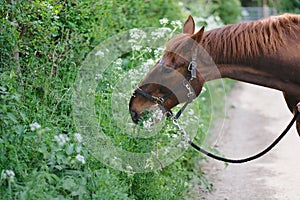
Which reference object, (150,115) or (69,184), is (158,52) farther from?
(69,184)

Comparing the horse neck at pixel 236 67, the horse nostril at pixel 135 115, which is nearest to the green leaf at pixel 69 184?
the horse nostril at pixel 135 115

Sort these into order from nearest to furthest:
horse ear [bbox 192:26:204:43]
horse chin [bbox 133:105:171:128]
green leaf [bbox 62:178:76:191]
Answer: green leaf [bbox 62:178:76:191] → horse ear [bbox 192:26:204:43] → horse chin [bbox 133:105:171:128]

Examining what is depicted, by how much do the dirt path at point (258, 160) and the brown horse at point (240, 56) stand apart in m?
1.76

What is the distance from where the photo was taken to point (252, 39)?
4234 millimetres

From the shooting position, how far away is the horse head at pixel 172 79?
4250 mm

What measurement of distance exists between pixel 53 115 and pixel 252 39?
5.58 feet

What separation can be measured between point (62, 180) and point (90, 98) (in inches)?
54.8

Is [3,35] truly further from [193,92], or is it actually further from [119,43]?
[119,43]

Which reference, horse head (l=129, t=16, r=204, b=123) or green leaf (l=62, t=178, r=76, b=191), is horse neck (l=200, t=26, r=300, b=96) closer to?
horse head (l=129, t=16, r=204, b=123)

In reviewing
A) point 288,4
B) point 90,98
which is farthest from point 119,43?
point 288,4

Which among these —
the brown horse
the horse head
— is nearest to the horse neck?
the brown horse

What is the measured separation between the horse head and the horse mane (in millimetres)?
145

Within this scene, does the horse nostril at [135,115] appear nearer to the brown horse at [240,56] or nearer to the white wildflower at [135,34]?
the brown horse at [240,56]

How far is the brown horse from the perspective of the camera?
4234 mm
